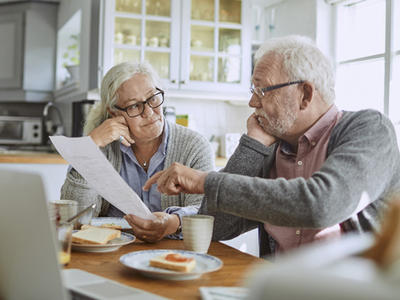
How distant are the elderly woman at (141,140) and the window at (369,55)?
1.67 m

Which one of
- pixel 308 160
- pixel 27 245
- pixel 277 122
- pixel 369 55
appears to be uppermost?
pixel 369 55

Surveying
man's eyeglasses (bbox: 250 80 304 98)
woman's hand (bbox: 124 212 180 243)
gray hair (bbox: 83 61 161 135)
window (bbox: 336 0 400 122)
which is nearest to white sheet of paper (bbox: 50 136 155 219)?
woman's hand (bbox: 124 212 180 243)

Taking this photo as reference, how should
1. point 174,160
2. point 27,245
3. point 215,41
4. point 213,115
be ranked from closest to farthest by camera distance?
point 27,245, point 174,160, point 215,41, point 213,115

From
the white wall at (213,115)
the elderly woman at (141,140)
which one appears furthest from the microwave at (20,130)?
the elderly woman at (141,140)

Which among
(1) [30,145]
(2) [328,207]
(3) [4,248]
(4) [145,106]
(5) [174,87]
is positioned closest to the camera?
(3) [4,248]

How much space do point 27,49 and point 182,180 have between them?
4.22 metres

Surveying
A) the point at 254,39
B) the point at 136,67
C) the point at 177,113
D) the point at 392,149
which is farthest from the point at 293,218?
the point at 254,39

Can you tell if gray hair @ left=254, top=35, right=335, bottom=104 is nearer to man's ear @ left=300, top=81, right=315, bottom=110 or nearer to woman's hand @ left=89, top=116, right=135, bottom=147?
man's ear @ left=300, top=81, right=315, bottom=110

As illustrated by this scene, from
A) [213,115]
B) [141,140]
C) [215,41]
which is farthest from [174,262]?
[213,115]

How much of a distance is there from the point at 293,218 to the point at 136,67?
116 centimetres

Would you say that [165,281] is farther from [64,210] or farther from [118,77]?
[118,77]

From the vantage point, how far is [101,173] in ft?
4.28

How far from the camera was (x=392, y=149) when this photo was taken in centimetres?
125

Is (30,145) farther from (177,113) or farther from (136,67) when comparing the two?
(136,67)
